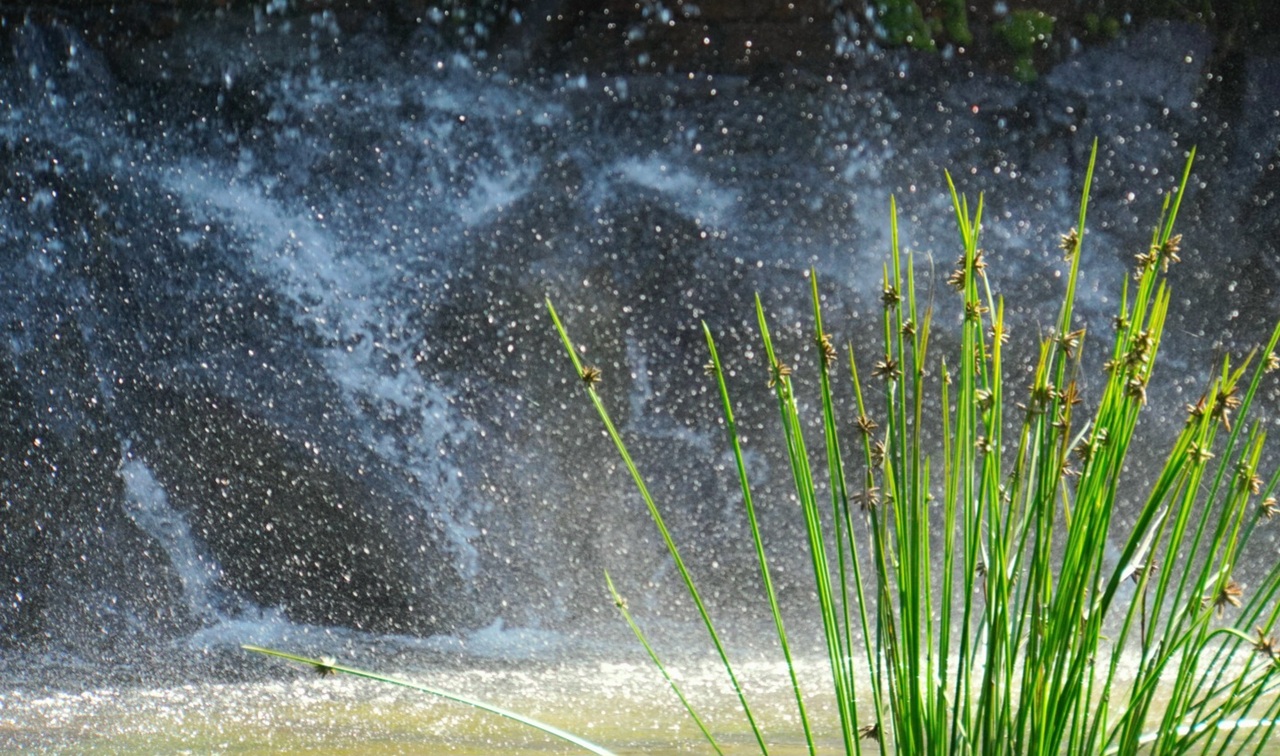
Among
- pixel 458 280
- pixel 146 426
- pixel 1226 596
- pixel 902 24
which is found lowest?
pixel 1226 596

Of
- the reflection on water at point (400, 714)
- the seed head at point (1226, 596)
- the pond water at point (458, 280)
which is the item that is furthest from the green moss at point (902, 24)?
the seed head at point (1226, 596)

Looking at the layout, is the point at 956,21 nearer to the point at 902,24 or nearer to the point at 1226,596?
the point at 902,24

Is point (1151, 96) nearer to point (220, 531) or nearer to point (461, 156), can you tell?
point (461, 156)

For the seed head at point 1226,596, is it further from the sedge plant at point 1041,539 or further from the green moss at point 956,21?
the green moss at point 956,21

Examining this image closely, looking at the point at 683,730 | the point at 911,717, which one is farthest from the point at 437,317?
the point at 911,717

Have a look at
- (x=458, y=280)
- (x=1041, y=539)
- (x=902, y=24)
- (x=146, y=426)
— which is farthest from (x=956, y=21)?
(x=1041, y=539)

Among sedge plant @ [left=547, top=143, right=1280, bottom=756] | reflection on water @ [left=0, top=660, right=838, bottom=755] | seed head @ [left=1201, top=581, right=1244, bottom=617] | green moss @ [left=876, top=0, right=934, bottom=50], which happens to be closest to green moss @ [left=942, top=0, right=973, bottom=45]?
green moss @ [left=876, top=0, right=934, bottom=50]

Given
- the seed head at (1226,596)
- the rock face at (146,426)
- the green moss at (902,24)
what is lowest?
the seed head at (1226,596)

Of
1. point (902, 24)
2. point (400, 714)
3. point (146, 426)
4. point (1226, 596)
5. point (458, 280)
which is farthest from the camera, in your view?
point (902, 24)

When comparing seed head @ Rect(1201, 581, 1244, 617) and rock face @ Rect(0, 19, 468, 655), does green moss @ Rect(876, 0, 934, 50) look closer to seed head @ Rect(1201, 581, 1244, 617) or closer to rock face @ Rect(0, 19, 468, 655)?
rock face @ Rect(0, 19, 468, 655)

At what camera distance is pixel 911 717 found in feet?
3.61

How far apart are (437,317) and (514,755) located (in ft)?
6.05

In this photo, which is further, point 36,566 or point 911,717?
point 36,566

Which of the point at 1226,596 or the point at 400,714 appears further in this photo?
the point at 400,714
